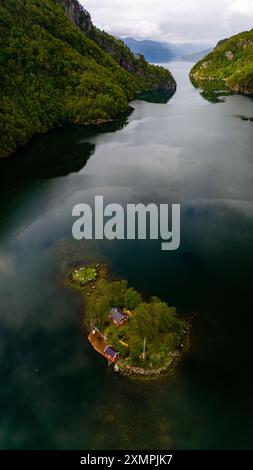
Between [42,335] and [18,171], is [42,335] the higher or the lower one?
the lower one

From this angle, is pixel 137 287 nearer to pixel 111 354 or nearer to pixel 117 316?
pixel 117 316

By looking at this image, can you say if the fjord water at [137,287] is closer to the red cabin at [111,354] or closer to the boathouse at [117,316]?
the red cabin at [111,354]

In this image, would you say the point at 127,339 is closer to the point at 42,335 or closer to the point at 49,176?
the point at 42,335

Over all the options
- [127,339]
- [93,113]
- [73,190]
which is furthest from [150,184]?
[93,113]

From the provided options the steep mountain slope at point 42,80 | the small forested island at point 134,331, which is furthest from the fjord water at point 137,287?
the steep mountain slope at point 42,80

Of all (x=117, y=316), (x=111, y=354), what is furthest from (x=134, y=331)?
(x=111, y=354)

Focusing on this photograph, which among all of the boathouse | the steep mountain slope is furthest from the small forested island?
the steep mountain slope
